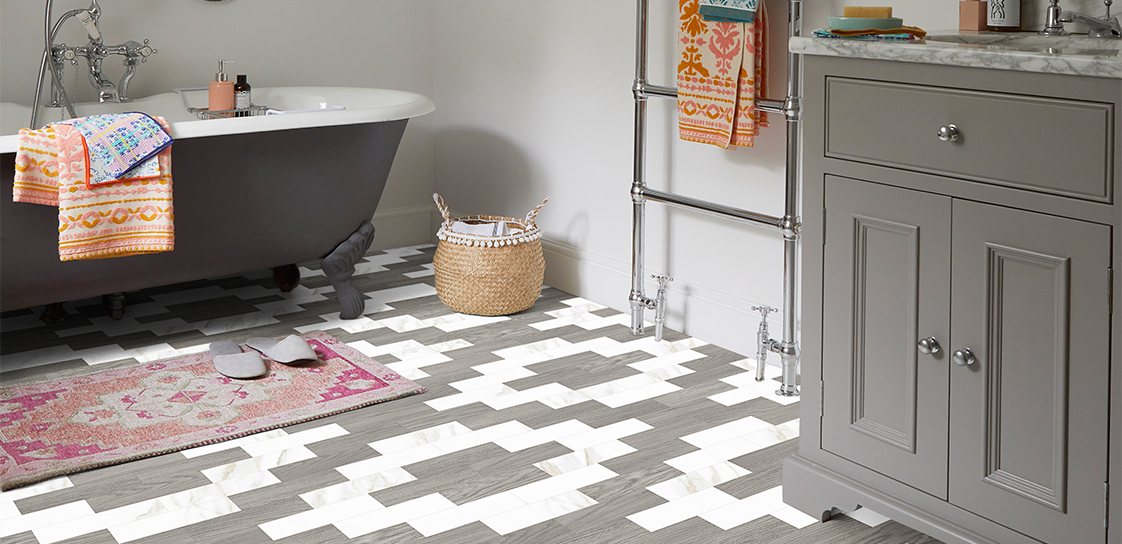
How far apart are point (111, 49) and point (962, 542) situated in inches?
119

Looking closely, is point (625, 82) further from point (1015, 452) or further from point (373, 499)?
point (1015, 452)

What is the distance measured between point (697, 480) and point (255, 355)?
132cm

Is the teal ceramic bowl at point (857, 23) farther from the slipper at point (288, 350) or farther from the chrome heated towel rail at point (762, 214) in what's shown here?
the slipper at point (288, 350)

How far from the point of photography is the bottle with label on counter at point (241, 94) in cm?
359

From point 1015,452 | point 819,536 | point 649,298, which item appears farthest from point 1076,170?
point 649,298

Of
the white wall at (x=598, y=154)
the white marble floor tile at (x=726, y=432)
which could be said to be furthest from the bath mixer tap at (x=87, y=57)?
the white marble floor tile at (x=726, y=432)

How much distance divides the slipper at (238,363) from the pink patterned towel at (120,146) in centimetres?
52

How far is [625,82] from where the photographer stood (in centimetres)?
328

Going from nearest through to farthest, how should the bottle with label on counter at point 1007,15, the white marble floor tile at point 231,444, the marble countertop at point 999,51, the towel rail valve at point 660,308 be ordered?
the marble countertop at point 999,51, the bottle with label on counter at point 1007,15, the white marble floor tile at point 231,444, the towel rail valve at point 660,308

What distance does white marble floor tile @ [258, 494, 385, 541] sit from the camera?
2.00 metres

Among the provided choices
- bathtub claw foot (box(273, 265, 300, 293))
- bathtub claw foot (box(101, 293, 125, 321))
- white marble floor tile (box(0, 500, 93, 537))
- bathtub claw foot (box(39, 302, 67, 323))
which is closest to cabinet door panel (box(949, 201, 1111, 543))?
white marble floor tile (box(0, 500, 93, 537))

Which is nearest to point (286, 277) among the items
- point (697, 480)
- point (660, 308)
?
point (660, 308)

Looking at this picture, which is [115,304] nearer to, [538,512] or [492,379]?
[492,379]

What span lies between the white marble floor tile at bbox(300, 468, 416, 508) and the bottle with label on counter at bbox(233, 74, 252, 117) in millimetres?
1807
